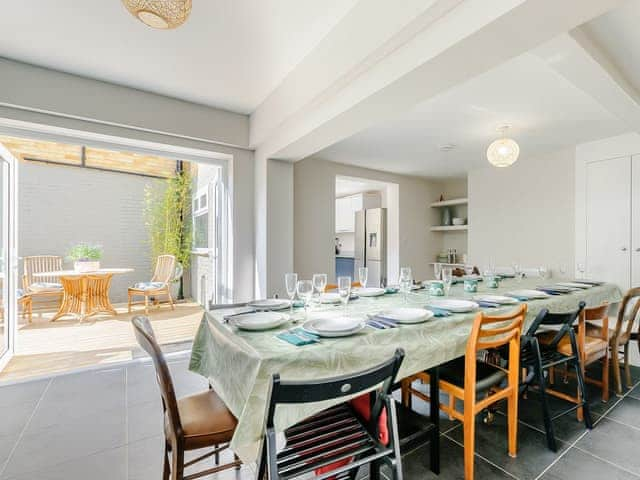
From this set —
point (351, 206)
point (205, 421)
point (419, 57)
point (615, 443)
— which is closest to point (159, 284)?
point (351, 206)

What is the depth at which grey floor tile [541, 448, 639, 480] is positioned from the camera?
5.00 ft

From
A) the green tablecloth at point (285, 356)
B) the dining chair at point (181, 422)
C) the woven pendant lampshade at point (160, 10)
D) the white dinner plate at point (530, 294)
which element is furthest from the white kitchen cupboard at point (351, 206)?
the dining chair at point (181, 422)

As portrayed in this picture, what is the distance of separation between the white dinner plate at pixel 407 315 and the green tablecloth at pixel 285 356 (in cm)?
3

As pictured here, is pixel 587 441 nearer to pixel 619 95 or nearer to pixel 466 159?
pixel 619 95

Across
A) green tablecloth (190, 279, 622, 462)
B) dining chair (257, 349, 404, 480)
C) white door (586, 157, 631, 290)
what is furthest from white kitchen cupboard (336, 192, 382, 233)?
dining chair (257, 349, 404, 480)

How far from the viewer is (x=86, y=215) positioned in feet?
18.1

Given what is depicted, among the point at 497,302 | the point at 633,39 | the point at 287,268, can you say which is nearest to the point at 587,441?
the point at 497,302

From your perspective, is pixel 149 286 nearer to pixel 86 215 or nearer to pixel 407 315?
pixel 86 215

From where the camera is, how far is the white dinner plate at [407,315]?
154 centimetres

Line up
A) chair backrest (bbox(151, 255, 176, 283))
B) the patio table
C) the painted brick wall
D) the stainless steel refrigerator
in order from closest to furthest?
1. the patio table
2. the painted brick wall
3. chair backrest (bbox(151, 255, 176, 283))
4. the stainless steel refrigerator

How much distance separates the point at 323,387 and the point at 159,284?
5039 millimetres

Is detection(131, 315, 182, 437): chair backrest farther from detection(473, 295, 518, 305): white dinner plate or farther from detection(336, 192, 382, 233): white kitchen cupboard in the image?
detection(336, 192, 382, 233): white kitchen cupboard

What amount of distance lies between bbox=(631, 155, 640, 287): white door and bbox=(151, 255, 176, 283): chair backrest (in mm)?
6250

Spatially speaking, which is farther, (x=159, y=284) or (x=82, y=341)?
(x=159, y=284)
